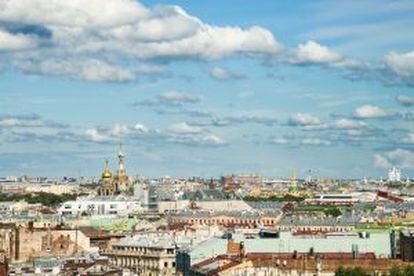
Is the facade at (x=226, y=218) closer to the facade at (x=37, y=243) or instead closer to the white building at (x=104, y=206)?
the white building at (x=104, y=206)

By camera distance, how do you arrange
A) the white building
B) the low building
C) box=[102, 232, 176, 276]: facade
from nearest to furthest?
1. the low building
2. box=[102, 232, 176, 276]: facade
3. the white building

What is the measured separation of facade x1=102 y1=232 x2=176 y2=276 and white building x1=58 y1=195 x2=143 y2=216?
6583 centimetres

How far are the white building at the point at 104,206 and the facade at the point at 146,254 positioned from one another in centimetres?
6583

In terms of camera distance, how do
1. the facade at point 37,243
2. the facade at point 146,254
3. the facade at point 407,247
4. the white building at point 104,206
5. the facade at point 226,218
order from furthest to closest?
the white building at point 104,206, the facade at point 226,218, the facade at point 37,243, the facade at point 146,254, the facade at point 407,247

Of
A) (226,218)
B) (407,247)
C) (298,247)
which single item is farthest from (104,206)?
(407,247)

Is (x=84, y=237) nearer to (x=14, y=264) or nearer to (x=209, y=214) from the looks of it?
(x=14, y=264)

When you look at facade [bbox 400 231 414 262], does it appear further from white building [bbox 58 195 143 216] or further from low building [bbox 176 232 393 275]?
white building [bbox 58 195 143 216]

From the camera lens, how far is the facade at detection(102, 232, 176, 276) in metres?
96.6

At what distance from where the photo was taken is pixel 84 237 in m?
107

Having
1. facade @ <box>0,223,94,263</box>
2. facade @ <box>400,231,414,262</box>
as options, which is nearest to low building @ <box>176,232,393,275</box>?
facade @ <box>400,231,414,262</box>

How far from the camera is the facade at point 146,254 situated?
317 ft

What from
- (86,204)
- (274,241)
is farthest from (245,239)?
(86,204)

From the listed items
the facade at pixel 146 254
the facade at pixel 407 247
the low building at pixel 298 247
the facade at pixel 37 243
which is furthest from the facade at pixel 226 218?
the facade at pixel 407 247

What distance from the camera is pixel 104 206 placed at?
589ft
